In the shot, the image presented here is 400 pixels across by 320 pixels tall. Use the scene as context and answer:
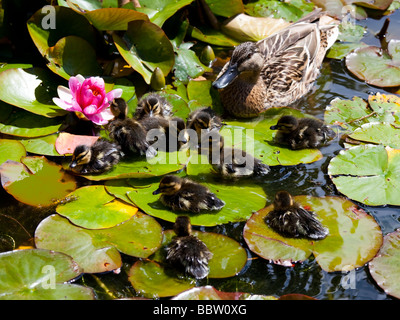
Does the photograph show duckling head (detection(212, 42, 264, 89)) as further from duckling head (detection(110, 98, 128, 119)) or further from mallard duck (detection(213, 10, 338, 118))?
duckling head (detection(110, 98, 128, 119))

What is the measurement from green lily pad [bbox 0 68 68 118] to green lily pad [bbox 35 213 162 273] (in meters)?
1.13

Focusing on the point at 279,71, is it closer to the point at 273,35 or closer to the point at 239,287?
the point at 273,35

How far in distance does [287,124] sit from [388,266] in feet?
4.64

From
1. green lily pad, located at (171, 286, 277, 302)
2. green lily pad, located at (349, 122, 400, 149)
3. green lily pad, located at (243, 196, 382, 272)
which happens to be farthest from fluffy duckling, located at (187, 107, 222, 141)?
green lily pad, located at (171, 286, 277, 302)

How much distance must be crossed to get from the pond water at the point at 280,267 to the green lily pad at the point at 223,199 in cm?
6

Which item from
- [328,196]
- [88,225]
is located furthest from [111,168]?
[328,196]

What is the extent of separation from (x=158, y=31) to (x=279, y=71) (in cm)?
130

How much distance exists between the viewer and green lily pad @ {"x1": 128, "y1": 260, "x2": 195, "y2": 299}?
2840 millimetres

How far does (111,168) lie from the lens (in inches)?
147

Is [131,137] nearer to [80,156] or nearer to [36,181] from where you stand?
[80,156]

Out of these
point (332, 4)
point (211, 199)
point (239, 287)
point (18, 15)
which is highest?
point (18, 15)

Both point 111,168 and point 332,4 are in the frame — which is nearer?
point 111,168

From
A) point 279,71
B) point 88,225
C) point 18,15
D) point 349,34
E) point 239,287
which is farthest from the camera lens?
point 349,34

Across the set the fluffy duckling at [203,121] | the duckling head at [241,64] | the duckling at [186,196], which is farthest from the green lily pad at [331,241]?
the duckling head at [241,64]
